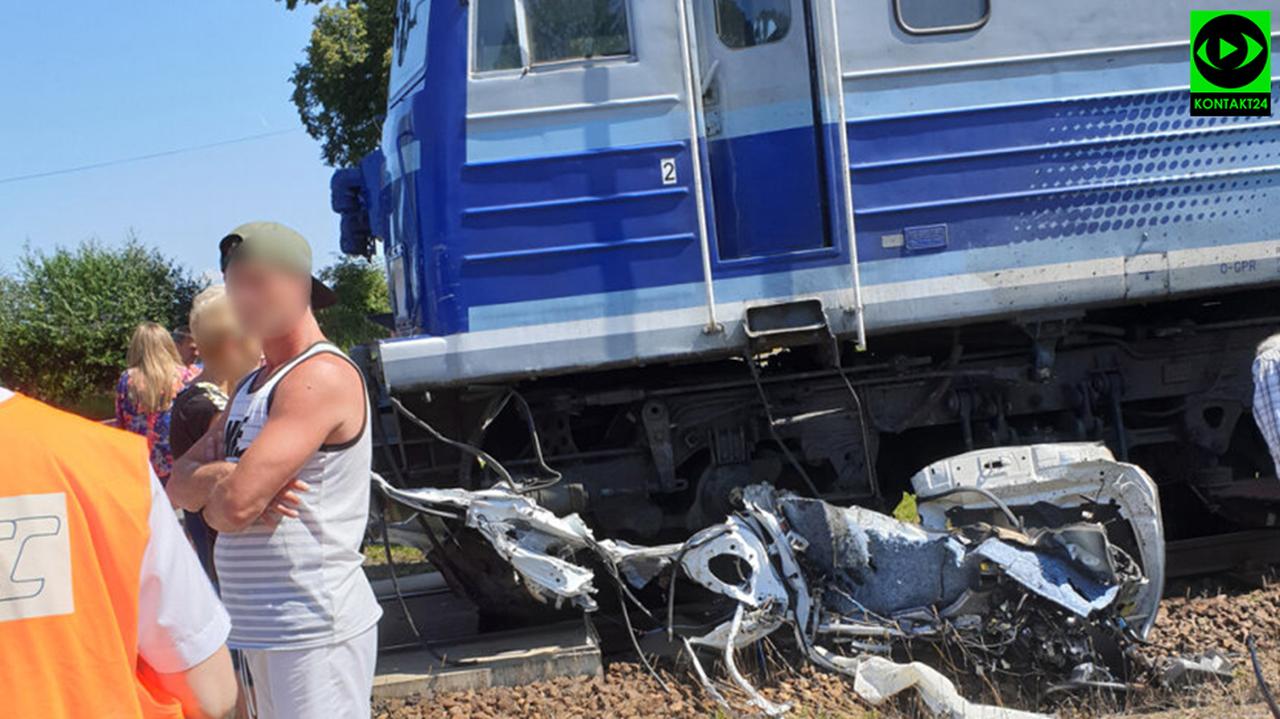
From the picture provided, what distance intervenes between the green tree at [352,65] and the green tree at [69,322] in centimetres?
831

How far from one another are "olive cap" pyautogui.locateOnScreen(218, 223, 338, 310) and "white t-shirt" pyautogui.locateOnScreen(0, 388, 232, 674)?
3.64 ft

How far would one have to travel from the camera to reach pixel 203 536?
17.4 ft

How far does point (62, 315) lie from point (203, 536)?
29.0 metres

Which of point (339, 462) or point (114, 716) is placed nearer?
point (114, 716)

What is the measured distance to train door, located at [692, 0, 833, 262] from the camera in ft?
18.5

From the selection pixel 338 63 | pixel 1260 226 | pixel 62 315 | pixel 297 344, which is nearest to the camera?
pixel 297 344

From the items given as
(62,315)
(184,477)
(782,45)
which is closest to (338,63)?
(62,315)

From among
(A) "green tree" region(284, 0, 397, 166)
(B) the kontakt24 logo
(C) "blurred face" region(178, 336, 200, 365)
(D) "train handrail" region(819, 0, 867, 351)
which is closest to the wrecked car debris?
(D) "train handrail" region(819, 0, 867, 351)

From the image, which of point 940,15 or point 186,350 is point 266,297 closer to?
point 940,15

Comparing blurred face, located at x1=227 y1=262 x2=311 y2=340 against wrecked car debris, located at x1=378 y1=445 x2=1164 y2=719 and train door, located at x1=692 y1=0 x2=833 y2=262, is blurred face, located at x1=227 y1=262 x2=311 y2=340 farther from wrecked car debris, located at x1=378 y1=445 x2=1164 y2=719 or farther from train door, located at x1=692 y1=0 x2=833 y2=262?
train door, located at x1=692 y1=0 x2=833 y2=262

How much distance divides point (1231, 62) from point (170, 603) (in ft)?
19.6

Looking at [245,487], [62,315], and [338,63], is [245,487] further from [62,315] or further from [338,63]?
[62,315]

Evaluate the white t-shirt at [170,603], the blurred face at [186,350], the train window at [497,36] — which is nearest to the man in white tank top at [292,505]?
the white t-shirt at [170,603]

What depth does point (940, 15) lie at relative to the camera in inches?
225
